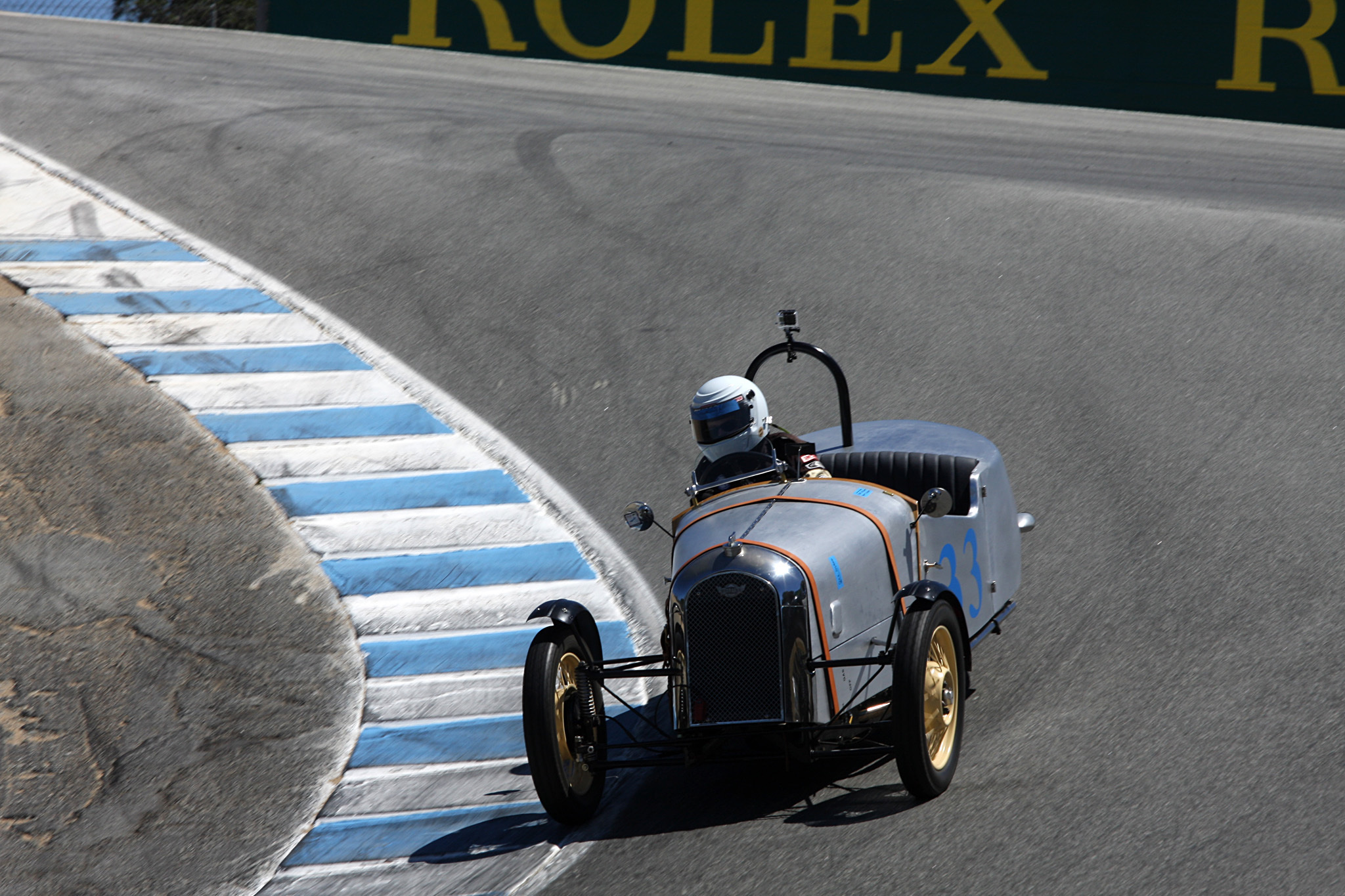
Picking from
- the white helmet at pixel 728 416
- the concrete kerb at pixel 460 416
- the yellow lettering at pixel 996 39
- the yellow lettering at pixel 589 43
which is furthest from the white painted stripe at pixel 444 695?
the yellow lettering at pixel 589 43

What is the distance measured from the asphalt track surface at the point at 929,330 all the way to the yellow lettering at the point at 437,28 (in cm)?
234

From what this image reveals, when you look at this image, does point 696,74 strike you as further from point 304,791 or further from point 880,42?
point 304,791

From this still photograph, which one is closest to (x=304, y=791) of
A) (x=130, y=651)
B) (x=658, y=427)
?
(x=130, y=651)

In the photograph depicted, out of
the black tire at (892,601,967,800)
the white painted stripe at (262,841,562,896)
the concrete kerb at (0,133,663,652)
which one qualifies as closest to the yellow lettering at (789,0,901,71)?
the concrete kerb at (0,133,663,652)

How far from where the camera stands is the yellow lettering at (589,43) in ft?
68.4

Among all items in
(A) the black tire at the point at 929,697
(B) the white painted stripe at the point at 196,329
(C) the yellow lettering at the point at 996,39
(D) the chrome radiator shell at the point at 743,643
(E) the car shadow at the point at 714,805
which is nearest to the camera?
(A) the black tire at the point at 929,697

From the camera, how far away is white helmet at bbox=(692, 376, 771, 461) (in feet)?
21.1

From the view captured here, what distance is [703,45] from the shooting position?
2061 centimetres

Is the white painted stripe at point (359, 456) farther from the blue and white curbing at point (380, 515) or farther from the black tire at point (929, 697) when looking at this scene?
the black tire at point (929, 697)

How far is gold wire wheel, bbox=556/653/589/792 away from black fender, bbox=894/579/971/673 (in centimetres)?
152

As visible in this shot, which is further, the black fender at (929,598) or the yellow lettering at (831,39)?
the yellow lettering at (831,39)

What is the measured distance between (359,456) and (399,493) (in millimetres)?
602

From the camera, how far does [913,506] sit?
6289 mm

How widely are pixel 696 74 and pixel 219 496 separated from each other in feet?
45.9
